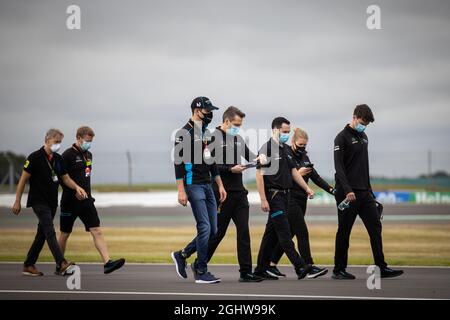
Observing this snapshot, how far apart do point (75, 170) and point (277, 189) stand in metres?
2.81

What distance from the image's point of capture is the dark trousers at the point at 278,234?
11.2 meters

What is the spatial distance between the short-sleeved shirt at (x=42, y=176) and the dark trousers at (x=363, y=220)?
387cm

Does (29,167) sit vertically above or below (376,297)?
above

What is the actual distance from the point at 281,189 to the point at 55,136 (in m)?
3.21

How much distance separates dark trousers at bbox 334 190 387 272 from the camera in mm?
11500

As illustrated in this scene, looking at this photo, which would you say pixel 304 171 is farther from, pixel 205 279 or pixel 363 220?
pixel 205 279

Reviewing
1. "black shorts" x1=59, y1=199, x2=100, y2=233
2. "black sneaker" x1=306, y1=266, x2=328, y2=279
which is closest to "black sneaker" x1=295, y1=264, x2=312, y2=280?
"black sneaker" x1=306, y1=266, x2=328, y2=279

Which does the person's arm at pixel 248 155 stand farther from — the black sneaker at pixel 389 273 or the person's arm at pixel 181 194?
the black sneaker at pixel 389 273

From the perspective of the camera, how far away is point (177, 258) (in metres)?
11.5

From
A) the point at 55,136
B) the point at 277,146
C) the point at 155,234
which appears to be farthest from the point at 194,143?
the point at 155,234

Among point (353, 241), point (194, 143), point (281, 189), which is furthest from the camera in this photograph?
point (353, 241)

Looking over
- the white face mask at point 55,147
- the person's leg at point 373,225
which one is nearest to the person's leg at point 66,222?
the white face mask at point 55,147

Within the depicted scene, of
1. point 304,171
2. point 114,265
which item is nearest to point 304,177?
point 304,171
